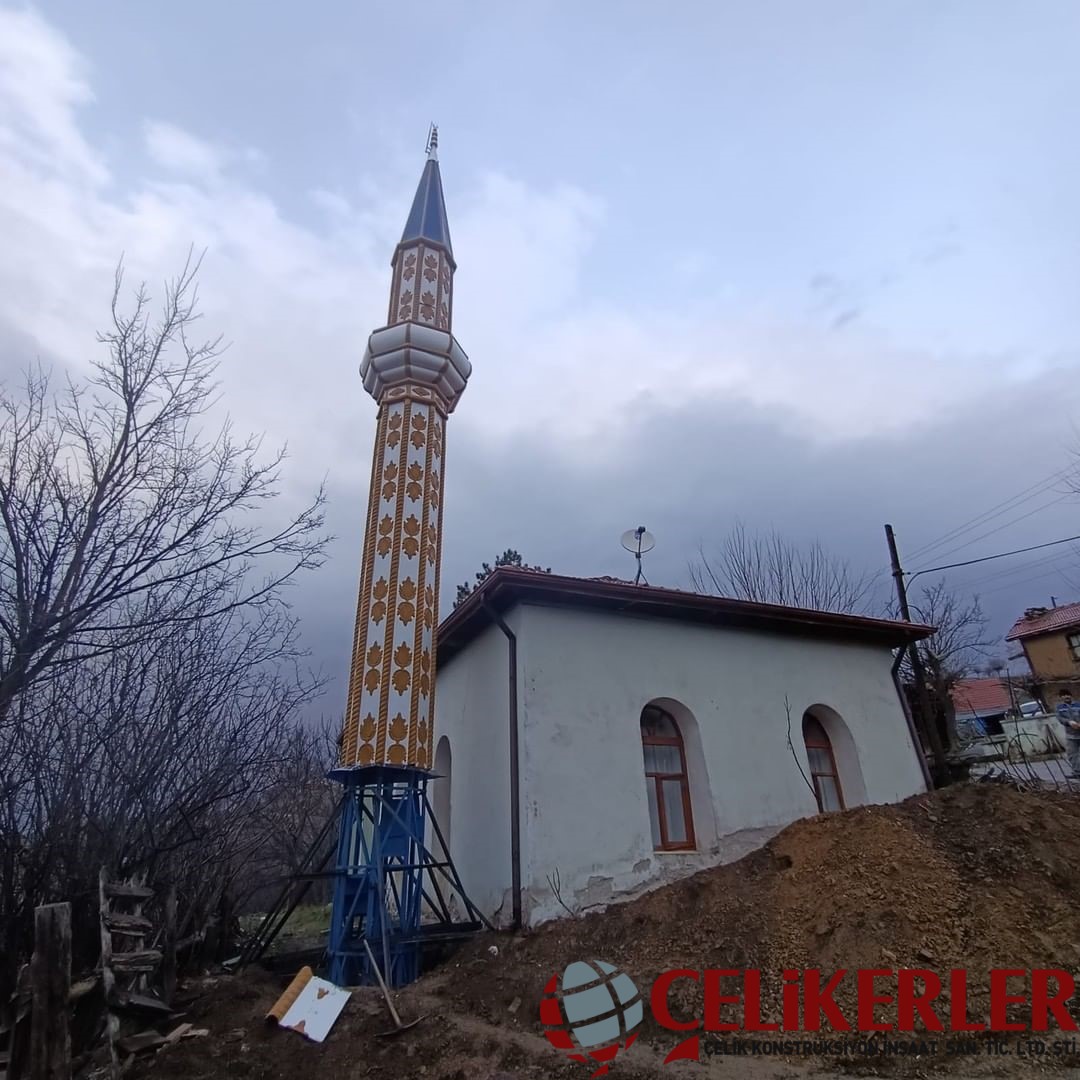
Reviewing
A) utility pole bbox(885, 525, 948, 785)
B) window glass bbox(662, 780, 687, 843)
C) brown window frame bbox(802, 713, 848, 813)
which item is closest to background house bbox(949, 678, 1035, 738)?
utility pole bbox(885, 525, 948, 785)

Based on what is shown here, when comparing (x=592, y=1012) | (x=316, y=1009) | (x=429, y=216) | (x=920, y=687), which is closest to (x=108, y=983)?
(x=316, y=1009)

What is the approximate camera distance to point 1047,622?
3438 centimetres

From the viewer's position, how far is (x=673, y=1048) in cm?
505

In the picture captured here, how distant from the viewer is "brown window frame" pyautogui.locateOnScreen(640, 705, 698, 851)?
348 inches

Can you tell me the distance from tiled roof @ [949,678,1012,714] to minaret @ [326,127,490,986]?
35688 mm

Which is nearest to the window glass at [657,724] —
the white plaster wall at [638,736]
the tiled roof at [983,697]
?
the white plaster wall at [638,736]

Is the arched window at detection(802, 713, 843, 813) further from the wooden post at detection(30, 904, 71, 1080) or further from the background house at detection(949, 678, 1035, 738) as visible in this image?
the background house at detection(949, 678, 1035, 738)

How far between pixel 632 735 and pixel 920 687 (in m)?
11.1

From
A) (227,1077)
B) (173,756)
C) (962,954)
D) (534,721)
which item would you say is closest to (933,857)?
(962,954)

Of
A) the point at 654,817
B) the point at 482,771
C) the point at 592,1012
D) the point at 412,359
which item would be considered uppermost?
the point at 412,359

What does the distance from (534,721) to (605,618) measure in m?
1.74

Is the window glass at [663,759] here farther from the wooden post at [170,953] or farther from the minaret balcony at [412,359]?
the minaret balcony at [412,359]

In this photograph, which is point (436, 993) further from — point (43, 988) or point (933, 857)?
point (933, 857)

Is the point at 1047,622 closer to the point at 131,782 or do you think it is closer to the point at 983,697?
the point at 983,697
